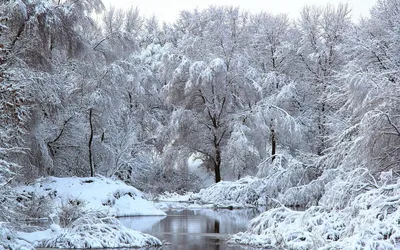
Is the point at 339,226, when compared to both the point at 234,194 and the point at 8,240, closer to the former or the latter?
the point at 8,240

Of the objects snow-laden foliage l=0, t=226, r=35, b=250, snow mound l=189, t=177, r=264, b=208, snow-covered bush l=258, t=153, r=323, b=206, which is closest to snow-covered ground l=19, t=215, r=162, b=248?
snow-laden foliage l=0, t=226, r=35, b=250

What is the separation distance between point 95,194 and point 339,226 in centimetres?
929

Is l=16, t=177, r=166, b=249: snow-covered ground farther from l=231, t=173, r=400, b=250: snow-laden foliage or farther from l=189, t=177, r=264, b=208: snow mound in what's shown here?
l=189, t=177, r=264, b=208: snow mound

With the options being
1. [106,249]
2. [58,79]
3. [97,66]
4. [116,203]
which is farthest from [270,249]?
[97,66]

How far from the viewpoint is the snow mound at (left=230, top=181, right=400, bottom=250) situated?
9.01 metres

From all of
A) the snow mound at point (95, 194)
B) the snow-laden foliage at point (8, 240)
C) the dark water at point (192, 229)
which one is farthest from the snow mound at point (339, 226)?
the snow mound at point (95, 194)

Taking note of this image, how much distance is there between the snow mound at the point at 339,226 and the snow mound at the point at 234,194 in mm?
10836

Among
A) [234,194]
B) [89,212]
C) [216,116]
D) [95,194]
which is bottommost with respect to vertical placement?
[89,212]

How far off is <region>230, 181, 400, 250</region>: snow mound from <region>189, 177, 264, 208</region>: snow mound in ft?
35.6

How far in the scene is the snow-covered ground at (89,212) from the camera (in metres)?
11.1

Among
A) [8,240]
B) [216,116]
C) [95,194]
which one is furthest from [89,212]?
[216,116]

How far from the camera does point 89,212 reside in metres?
12.3

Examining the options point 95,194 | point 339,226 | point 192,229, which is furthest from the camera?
point 95,194

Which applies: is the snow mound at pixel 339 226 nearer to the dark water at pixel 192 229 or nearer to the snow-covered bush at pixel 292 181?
the dark water at pixel 192 229
